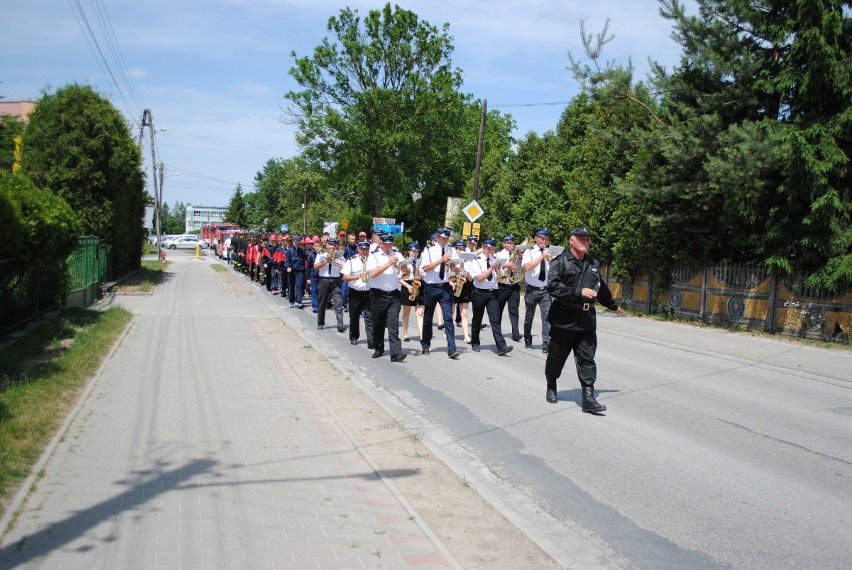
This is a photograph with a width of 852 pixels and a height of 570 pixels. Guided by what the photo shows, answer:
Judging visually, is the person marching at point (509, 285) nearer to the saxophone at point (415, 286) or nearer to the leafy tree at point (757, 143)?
the saxophone at point (415, 286)

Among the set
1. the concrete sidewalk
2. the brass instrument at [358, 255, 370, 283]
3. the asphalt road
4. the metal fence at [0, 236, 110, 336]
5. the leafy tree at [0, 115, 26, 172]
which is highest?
the leafy tree at [0, 115, 26, 172]

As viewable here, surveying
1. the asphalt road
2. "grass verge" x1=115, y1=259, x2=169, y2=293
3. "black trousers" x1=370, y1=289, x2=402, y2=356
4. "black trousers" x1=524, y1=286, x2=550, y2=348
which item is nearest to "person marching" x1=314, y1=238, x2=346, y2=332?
the asphalt road

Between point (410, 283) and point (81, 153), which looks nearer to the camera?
point (410, 283)

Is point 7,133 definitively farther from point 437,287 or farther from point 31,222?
point 437,287

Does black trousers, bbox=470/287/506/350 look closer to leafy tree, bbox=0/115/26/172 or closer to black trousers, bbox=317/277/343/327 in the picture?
black trousers, bbox=317/277/343/327

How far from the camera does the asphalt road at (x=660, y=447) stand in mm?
4898

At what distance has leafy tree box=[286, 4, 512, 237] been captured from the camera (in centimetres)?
4597

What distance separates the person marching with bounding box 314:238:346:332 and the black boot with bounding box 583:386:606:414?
25.1 ft

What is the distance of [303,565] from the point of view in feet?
13.7

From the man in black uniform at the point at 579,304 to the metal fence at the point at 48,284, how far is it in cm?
824

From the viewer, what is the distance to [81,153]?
19.9 m

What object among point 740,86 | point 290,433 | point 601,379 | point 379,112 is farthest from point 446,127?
point 290,433

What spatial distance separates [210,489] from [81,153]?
1709cm

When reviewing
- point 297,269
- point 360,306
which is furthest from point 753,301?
point 297,269
